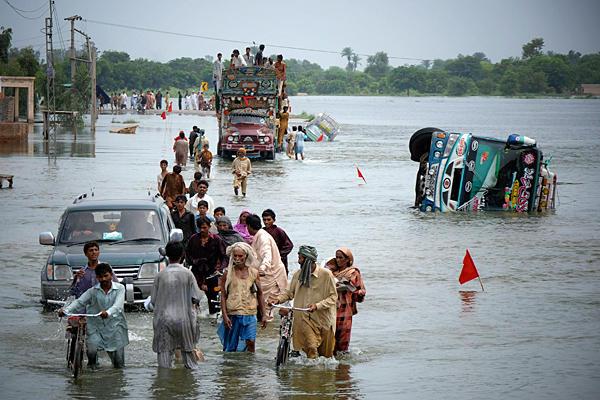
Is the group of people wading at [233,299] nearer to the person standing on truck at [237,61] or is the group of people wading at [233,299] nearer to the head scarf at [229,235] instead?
the head scarf at [229,235]

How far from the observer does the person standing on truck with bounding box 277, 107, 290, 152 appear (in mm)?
51219

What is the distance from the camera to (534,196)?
104ft

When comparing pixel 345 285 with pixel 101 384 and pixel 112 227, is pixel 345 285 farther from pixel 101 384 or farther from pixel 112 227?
pixel 112 227

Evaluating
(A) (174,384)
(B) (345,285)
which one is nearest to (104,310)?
(A) (174,384)

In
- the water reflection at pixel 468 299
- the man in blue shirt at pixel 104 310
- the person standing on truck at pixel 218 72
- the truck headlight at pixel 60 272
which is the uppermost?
the person standing on truck at pixel 218 72

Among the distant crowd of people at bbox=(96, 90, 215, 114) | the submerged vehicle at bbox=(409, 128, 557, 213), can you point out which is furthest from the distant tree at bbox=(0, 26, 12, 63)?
the submerged vehicle at bbox=(409, 128, 557, 213)

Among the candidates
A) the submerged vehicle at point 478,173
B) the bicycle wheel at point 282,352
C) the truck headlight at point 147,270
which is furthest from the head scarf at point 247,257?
the submerged vehicle at point 478,173

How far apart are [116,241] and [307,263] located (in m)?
4.69

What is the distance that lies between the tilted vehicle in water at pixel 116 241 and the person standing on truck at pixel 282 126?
3442 cm

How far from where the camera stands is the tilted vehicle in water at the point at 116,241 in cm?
1514

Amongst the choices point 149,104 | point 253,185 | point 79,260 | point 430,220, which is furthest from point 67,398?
point 149,104

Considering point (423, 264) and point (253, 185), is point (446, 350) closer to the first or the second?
point (423, 264)

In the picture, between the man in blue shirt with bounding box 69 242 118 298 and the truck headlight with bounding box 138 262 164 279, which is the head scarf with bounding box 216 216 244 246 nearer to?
the truck headlight with bounding box 138 262 164 279

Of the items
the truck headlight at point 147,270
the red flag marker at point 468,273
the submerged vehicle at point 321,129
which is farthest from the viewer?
the submerged vehicle at point 321,129
